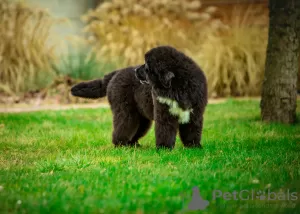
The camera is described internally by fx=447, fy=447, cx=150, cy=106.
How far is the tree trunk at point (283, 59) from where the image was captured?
23.0 feet

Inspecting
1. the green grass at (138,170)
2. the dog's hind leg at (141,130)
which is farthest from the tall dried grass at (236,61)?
the dog's hind leg at (141,130)

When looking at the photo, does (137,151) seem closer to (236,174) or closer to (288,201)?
(236,174)

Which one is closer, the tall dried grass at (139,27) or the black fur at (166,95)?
the black fur at (166,95)

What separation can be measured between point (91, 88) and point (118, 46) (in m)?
5.93

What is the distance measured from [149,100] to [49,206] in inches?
96.9

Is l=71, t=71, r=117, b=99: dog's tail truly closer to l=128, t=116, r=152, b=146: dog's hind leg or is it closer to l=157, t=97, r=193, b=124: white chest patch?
l=128, t=116, r=152, b=146: dog's hind leg

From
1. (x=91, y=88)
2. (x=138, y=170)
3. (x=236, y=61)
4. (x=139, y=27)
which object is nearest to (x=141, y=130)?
(x=91, y=88)

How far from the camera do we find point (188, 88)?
487 cm

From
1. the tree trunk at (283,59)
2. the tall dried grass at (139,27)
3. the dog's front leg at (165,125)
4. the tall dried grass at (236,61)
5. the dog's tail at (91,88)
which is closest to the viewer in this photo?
the dog's front leg at (165,125)

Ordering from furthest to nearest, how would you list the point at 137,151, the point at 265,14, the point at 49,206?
the point at 265,14
the point at 137,151
the point at 49,206

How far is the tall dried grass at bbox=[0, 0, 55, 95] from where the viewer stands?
34.6ft

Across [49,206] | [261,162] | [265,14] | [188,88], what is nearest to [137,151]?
[188,88]

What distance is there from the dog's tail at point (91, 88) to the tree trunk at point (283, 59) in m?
2.68

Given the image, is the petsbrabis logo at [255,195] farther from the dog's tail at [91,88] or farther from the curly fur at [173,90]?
the dog's tail at [91,88]
